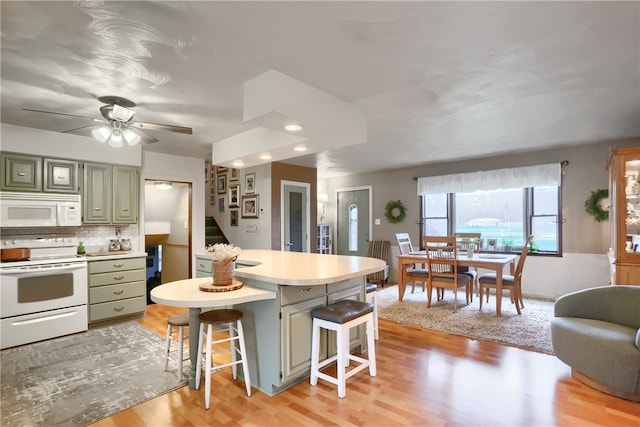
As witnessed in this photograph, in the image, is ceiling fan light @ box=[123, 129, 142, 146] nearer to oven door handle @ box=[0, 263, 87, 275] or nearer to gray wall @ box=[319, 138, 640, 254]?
oven door handle @ box=[0, 263, 87, 275]

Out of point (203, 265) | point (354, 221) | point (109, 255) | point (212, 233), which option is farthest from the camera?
point (354, 221)

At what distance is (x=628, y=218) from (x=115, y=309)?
5821mm

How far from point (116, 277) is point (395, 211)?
4997 mm

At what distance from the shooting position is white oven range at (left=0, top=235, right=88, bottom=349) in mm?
3350

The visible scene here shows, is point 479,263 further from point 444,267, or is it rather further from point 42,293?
point 42,293

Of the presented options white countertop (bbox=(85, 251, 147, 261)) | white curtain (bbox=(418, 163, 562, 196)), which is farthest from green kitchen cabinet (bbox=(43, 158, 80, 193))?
white curtain (bbox=(418, 163, 562, 196))

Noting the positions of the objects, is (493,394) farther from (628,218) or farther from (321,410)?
(628,218)

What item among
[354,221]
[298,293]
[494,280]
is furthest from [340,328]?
[354,221]

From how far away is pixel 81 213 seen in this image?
4090 mm

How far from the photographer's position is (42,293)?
3539 millimetres

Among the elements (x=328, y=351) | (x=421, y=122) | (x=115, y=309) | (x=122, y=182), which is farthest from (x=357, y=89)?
(x=115, y=309)

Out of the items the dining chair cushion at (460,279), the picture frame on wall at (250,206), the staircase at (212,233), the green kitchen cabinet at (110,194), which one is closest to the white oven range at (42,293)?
the green kitchen cabinet at (110,194)

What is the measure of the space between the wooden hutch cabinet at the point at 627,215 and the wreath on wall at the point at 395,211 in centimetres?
358

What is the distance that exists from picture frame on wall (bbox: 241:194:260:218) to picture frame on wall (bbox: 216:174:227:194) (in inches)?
27.5
